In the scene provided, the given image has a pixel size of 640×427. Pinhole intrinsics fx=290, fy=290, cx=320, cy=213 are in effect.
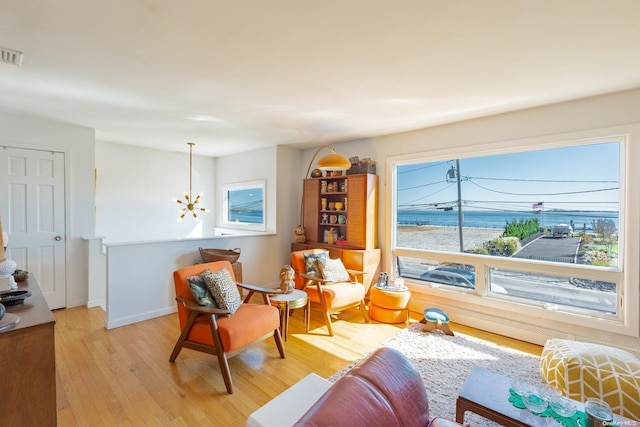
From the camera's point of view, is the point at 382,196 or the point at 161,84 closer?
the point at 161,84

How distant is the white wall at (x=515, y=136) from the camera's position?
264 cm

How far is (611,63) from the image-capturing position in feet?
7.04

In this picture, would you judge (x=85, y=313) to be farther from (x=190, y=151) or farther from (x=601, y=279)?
(x=601, y=279)

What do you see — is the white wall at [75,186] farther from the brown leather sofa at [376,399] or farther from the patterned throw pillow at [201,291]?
the brown leather sofa at [376,399]

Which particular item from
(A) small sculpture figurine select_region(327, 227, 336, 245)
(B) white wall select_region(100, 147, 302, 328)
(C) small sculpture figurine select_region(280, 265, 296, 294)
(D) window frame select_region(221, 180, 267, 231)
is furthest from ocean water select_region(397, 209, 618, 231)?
(D) window frame select_region(221, 180, 267, 231)

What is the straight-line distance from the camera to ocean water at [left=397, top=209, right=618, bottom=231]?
2.91 metres

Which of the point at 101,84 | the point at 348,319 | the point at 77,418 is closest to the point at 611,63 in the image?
the point at 348,319

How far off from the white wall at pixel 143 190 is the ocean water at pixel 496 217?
13.2ft

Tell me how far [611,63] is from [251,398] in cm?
364

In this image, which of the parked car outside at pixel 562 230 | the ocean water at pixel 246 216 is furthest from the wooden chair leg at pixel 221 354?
the parked car outside at pixel 562 230

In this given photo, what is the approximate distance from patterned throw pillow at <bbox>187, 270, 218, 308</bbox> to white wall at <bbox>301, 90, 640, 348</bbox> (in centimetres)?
256

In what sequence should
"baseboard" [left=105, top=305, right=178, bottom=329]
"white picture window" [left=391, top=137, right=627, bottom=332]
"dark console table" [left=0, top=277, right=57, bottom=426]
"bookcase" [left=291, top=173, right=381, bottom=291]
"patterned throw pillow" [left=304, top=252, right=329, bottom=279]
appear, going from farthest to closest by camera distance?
"bookcase" [left=291, top=173, right=381, bottom=291]
"patterned throw pillow" [left=304, top=252, right=329, bottom=279]
"baseboard" [left=105, top=305, right=178, bottom=329]
"white picture window" [left=391, top=137, right=627, bottom=332]
"dark console table" [left=0, top=277, right=57, bottom=426]

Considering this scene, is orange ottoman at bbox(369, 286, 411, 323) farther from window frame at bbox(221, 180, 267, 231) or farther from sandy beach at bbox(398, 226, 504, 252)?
window frame at bbox(221, 180, 267, 231)

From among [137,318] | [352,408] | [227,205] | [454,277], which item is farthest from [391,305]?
[227,205]
